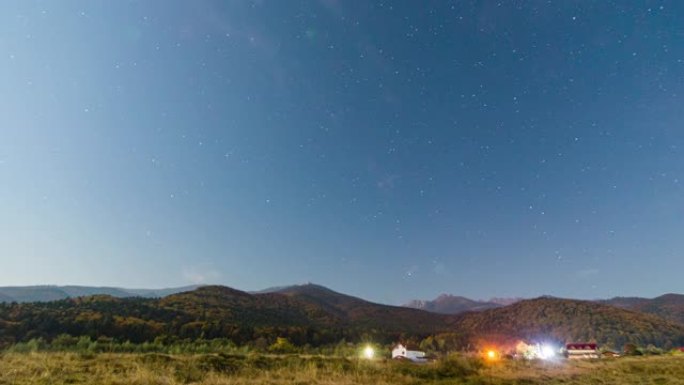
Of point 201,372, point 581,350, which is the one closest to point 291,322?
point 581,350

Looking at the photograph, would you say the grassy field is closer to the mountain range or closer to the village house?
the mountain range

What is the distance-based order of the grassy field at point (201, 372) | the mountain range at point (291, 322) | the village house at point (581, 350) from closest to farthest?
the grassy field at point (201, 372) < the mountain range at point (291, 322) < the village house at point (581, 350)

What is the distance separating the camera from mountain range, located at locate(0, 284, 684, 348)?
214 feet

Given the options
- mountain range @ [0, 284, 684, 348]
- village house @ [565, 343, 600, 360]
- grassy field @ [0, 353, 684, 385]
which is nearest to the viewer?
grassy field @ [0, 353, 684, 385]

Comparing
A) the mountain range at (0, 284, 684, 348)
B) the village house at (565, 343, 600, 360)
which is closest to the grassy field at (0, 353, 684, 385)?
the mountain range at (0, 284, 684, 348)

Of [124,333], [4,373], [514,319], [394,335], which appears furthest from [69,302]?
[514,319]

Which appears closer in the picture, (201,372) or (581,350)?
(201,372)

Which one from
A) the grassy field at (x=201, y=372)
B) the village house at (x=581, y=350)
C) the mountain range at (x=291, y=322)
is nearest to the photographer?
the grassy field at (x=201, y=372)

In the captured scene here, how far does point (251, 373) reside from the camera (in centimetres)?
1384

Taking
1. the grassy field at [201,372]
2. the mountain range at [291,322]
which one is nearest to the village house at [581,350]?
the mountain range at [291,322]

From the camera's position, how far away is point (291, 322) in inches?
4779

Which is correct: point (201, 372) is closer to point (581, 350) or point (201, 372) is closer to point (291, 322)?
point (581, 350)

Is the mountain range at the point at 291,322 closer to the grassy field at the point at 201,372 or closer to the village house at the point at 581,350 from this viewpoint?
the village house at the point at 581,350

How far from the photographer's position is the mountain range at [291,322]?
214ft
